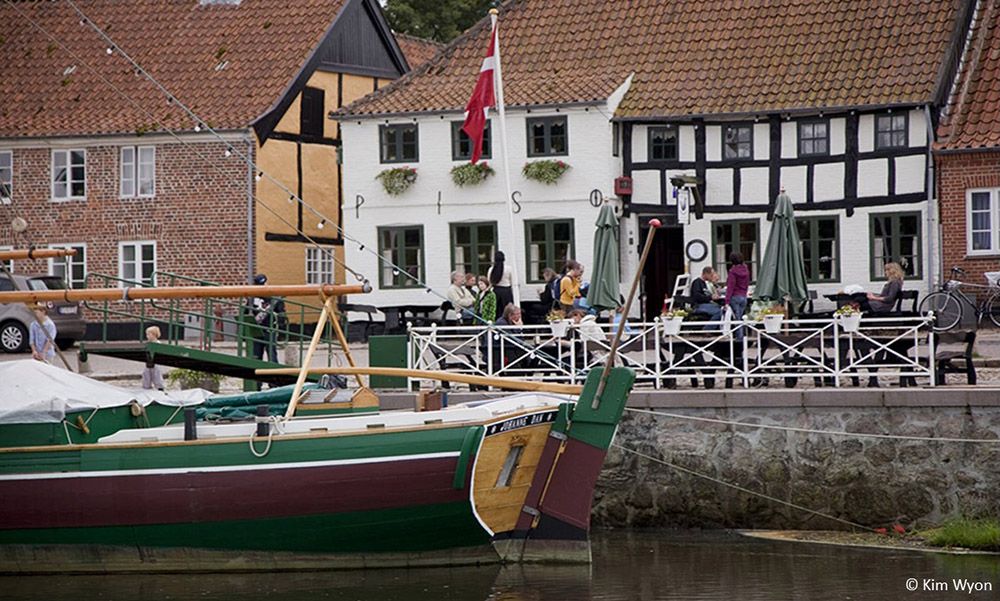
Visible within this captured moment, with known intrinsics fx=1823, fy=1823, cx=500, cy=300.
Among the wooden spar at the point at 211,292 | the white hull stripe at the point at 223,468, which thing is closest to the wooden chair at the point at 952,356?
the white hull stripe at the point at 223,468

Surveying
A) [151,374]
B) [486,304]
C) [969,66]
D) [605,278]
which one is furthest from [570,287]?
[969,66]

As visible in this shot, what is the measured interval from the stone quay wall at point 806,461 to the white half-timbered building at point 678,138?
13.1 m

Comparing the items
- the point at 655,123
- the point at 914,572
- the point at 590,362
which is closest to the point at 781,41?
the point at 655,123

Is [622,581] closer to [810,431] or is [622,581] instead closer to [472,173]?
[810,431]

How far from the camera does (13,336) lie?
3325 cm

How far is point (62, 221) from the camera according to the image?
4000 cm

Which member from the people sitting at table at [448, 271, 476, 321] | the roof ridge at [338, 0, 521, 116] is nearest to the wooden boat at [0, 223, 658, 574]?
the people sitting at table at [448, 271, 476, 321]

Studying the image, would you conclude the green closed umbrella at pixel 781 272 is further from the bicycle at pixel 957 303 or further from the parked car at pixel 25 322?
the parked car at pixel 25 322

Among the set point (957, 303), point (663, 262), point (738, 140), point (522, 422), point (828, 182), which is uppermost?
point (738, 140)

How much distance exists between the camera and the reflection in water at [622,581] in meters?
15.9

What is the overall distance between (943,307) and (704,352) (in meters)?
10.8

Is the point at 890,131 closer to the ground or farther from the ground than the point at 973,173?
farther from the ground

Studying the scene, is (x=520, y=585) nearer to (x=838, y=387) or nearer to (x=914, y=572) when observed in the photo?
(x=914, y=572)

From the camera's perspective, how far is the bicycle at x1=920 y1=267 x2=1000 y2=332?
94.9 ft
